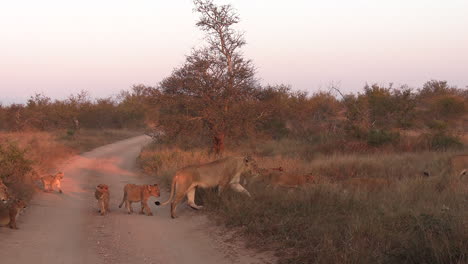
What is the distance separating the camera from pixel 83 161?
22625mm

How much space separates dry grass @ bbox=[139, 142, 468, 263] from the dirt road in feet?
1.63

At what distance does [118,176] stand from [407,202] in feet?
38.6

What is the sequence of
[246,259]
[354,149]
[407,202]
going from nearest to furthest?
1. [246,259]
2. [407,202]
3. [354,149]

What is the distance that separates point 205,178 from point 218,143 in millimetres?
9829

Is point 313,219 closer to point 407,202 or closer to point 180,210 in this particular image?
point 407,202

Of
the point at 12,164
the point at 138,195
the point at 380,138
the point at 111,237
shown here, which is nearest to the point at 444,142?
the point at 380,138

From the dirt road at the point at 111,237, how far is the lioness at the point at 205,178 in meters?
0.43

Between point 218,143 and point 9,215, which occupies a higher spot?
point 218,143

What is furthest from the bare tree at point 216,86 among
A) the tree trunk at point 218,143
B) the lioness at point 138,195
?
the lioness at point 138,195

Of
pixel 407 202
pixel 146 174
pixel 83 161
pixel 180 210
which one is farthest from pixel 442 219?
pixel 83 161

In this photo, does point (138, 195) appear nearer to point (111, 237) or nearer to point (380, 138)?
point (111, 237)

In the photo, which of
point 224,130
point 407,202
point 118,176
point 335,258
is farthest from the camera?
point 224,130

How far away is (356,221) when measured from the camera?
23.4 ft

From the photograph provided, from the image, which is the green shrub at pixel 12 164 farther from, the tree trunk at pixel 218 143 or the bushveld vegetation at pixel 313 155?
the tree trunk at pixel 218 143
